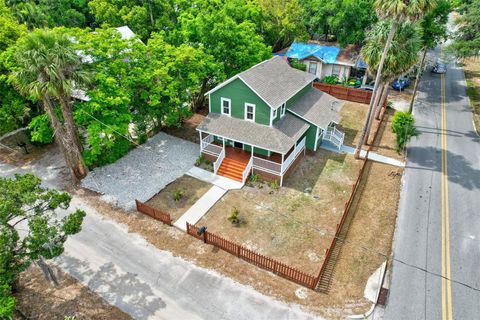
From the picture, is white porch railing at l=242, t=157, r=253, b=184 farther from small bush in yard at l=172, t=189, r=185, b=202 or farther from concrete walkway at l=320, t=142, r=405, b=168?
concrete walkway at l=320, t=142, r=405, b=168

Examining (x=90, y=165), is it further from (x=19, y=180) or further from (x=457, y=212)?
(x=457, y=212)

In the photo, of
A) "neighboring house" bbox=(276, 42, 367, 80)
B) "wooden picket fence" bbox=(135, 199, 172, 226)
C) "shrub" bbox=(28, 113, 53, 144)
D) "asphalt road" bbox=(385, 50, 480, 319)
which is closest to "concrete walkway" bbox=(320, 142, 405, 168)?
"asphalt road" bbox=(385, 50, 480, 319)

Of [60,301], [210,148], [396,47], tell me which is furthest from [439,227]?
[60,301]

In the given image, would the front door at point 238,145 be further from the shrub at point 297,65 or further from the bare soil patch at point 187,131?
the shrub at point 297,65

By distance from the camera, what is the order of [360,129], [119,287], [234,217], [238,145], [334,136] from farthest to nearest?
[360,129] < [334,136] < [238,145] < [234,217] < [119,287]

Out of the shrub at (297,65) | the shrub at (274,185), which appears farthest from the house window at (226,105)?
the shrub at (297,65)

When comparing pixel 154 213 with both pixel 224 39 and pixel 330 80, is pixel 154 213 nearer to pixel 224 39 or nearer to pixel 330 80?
pixel 224 39
